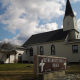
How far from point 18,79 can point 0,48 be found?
24356mm

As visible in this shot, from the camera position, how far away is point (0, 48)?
31234 millimetres

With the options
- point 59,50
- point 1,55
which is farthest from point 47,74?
point 1,55

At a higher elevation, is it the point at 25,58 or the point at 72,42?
the point at 72,42

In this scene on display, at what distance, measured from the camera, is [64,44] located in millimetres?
28719

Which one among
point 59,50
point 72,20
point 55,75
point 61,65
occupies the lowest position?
point 55,75

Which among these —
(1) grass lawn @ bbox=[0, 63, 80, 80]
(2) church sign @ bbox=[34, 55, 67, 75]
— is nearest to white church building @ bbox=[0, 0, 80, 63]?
(1) grass lawn @ bbox=[0, 63, 80, 80]

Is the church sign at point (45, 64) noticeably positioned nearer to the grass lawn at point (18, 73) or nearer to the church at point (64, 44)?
the grass lawn at point (18, 73)

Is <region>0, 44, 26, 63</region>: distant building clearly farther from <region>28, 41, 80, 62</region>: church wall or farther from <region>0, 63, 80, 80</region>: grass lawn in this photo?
<region>0, 63, 80, 80</region>: grass lawn

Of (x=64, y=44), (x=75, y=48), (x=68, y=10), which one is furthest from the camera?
(x=68, y=10)

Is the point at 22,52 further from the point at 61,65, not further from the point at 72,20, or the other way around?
the point at 61,65

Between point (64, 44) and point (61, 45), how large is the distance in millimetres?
947

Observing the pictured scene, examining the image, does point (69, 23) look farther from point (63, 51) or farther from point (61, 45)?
point (63, 51)

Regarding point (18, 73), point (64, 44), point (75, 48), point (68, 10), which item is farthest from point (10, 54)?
point (68, 10)

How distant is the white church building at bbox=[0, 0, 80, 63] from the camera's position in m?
27.2
